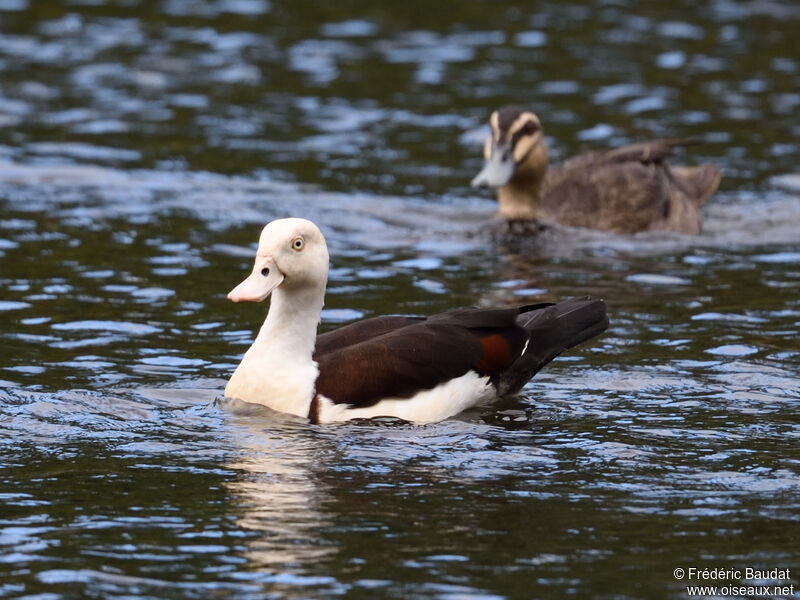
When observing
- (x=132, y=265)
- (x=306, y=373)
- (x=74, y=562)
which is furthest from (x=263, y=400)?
(x=132, y=265)

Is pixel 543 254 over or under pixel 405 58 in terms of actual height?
under

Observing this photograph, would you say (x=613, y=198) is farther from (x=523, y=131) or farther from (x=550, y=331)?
(x=550, y=331)

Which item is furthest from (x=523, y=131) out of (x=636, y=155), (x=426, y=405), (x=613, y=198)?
(x=426, y=405)

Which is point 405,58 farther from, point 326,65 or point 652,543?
point 652,543

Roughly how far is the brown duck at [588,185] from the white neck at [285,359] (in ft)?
20.0

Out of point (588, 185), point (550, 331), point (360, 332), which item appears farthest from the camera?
point (588, 185)

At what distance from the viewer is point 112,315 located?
12.3 m

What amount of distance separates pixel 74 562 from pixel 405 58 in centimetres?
1559

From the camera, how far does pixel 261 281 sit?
374 inches

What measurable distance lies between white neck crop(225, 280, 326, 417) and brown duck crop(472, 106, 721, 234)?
6.11 m

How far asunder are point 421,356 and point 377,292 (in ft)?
11.8
